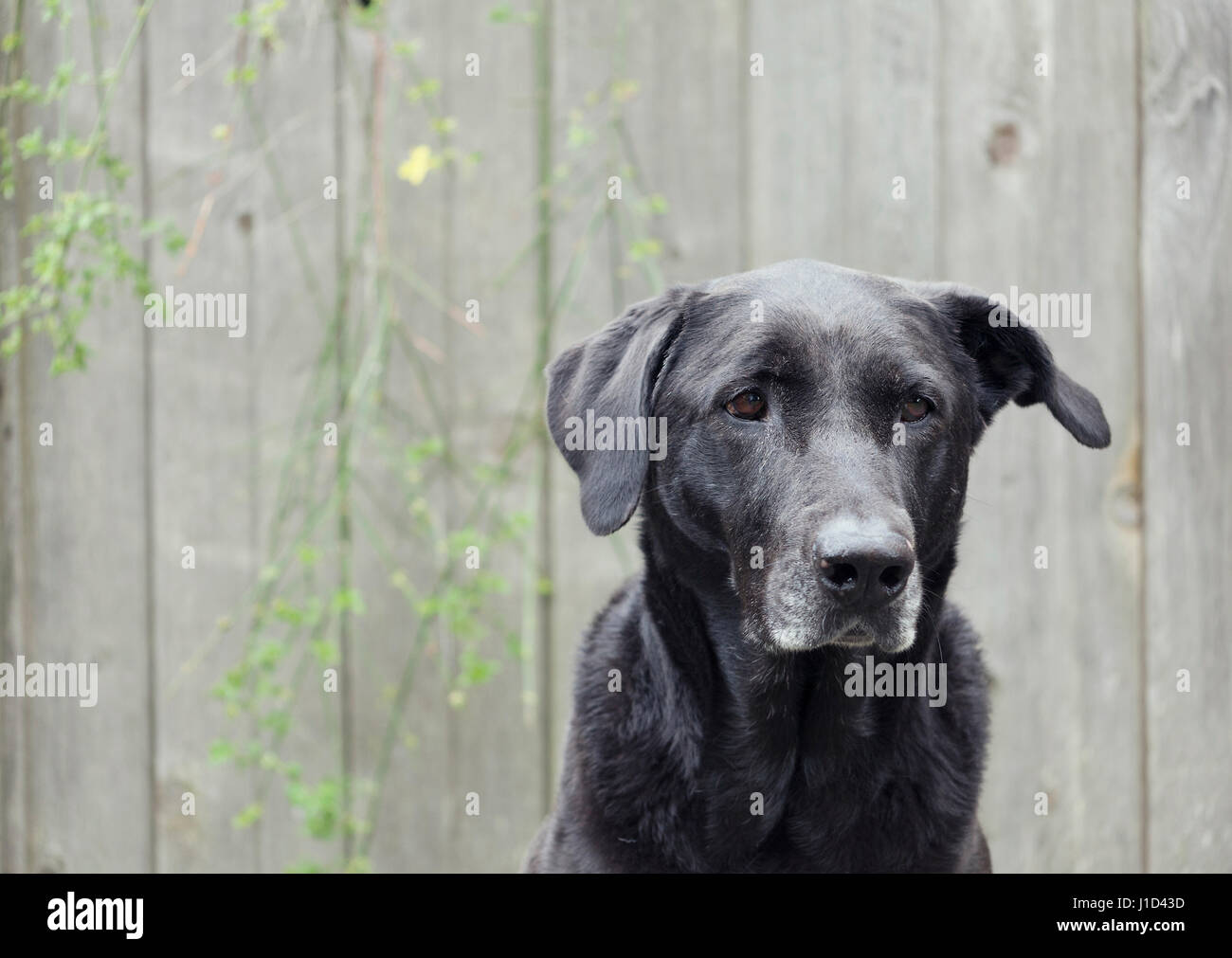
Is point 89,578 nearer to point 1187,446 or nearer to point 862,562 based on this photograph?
point 862,562

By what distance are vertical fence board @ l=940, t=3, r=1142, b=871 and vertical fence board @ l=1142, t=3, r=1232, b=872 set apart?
2.1 inches

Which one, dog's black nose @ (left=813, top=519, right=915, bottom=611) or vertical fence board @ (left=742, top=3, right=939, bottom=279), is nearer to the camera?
dog's black nose @ (left=813, top=519, right=915, bottom=611)

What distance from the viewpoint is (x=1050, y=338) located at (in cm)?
323

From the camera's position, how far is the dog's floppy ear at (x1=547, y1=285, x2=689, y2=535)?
228 cm

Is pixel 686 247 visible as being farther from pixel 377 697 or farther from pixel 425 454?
pixel 377 697

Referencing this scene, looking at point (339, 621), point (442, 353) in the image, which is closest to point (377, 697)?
point (339, 621)

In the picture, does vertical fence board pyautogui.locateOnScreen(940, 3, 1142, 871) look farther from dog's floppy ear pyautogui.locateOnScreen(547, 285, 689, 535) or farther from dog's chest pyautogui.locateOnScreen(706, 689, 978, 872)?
dog's floppy ear pyautogui.locateOnScreen(547, 285, 689, 535)

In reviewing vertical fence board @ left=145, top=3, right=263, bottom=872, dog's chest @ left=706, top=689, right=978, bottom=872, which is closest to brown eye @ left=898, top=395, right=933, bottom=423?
dog's chest @ left=706, top=689, right=978, bottom=872

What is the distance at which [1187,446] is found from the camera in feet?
10.5

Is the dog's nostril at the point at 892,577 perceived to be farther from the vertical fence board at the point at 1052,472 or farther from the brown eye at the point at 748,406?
the vertical fence board at the point at 1052,472

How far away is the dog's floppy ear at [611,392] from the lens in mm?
2283

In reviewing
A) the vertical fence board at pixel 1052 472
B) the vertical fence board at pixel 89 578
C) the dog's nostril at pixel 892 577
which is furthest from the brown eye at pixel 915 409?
the vertical fence board at pixel 89 578

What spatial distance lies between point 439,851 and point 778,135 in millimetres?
2018

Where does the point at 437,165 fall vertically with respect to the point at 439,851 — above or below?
above
